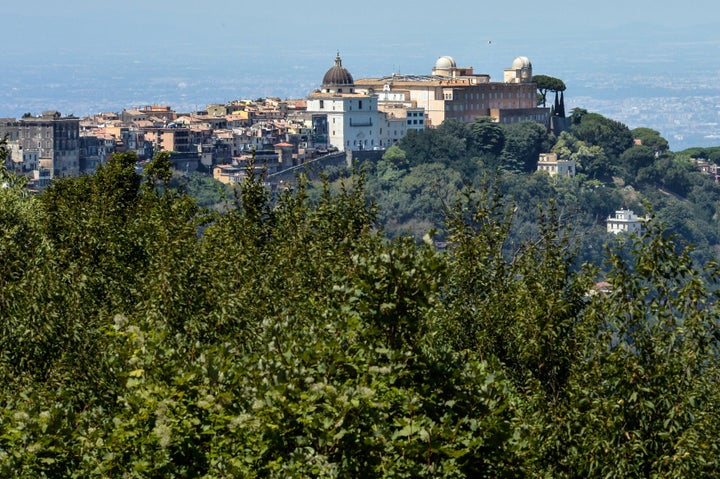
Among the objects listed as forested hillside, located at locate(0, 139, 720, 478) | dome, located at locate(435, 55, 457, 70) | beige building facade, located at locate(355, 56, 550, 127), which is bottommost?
forested hillside, located at locate(0, 139, 720, 478)

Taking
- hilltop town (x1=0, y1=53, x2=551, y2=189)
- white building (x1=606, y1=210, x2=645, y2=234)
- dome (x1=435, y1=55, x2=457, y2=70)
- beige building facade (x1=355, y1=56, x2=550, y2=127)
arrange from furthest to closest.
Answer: dome (x1=435, y1=55, x2=457, y2=70)
beige building facade (x1=355, y1=56, x2=550, y2=127)
white building (x1=606, y1=210, x2=645, y2=234)
hilltop town (x1=0, y1=53, x2=551, y2=189)

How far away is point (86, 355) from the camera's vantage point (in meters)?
17.9

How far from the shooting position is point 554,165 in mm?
138000

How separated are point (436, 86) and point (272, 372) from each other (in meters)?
128

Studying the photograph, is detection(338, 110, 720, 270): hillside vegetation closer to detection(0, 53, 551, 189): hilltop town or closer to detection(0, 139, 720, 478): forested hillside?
detection(0, 53, 551, 189): hilltop town

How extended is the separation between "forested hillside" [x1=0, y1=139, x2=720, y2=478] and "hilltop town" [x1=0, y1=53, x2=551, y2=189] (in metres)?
91.5

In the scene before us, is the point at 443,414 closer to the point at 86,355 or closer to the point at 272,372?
the point at 272,372

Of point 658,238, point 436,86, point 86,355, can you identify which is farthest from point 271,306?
point 436,86

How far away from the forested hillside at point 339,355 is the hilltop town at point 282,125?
91.5 m

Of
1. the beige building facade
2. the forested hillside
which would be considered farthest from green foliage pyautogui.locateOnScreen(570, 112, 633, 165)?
the forested hillside

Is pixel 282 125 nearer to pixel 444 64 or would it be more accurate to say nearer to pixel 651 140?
pixel 444 64

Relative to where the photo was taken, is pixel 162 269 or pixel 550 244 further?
pixel 550 244

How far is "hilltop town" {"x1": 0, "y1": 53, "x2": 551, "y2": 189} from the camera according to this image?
122 metres

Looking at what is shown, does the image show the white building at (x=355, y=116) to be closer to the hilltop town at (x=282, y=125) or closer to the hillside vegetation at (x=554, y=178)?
the hilltop town at (x=282, y=125)
